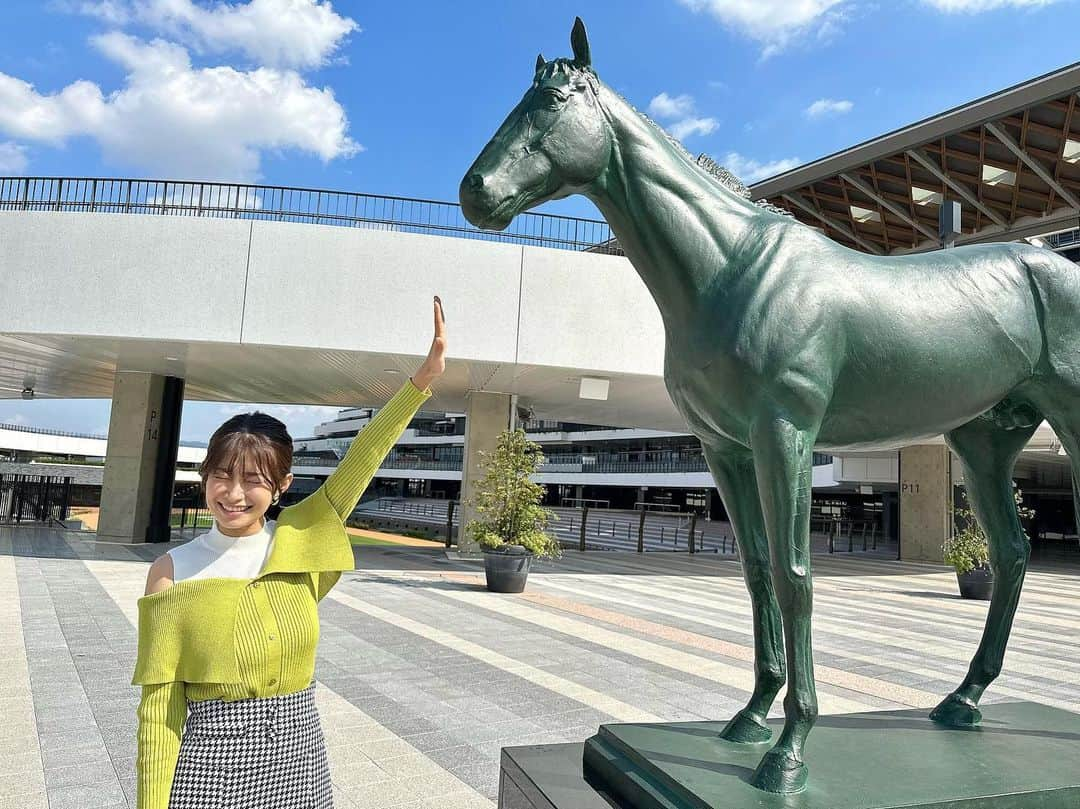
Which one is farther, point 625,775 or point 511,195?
point 625,775

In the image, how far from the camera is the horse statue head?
6.30 feet

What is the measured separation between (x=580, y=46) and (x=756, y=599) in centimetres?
178

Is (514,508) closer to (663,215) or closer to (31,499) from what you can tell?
(663,215)

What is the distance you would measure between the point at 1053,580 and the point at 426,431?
213 feet

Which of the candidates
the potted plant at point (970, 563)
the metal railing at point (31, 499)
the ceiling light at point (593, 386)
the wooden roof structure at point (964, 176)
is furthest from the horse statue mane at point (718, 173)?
the metal railing at point (31, 499)

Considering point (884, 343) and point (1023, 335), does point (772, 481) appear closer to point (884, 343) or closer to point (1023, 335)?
point (884, 343)

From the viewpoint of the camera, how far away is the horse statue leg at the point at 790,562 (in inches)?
74.5

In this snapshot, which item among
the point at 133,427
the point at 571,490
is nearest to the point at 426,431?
the point at 571,490

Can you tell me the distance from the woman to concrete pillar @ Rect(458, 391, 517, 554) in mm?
14195

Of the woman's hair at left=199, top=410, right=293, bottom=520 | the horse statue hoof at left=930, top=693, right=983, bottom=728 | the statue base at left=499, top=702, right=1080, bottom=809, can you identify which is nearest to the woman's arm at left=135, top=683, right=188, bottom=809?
the woman's hair at left=199, top=410, right=293, bottom=520

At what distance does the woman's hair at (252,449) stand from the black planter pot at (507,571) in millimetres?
9405

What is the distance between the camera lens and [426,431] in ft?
252

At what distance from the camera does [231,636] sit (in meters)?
1.54

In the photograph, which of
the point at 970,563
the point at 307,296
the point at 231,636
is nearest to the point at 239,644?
the point at 231,636
